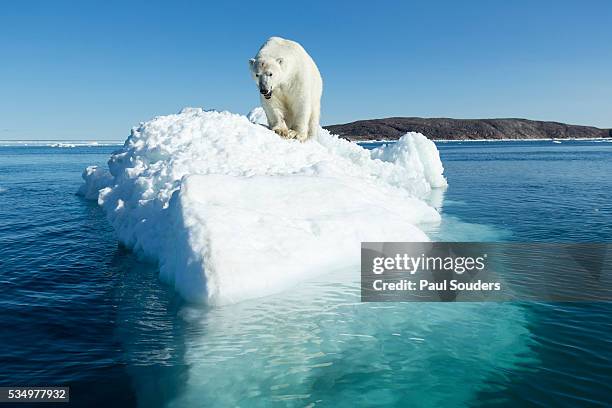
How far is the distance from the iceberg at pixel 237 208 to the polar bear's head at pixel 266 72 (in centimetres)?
90

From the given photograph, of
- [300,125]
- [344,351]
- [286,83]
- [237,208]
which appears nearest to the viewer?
[344,351]

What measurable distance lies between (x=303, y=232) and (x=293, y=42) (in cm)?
597

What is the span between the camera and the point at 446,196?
1522 centimetres

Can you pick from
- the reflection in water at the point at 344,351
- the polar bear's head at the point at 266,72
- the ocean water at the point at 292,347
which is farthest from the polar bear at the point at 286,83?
the reflection in water at the point at 344,351

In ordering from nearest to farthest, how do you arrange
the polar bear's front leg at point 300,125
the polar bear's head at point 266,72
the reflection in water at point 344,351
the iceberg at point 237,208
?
the reflection in water at point 344,351, the iceberg at point 237,208, the polar bear's head at point 266,72, the polar bear's front leg at point 300,125

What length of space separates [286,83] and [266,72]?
4.04 feet

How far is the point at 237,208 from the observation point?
5.77 m

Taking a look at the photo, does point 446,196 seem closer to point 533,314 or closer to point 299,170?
point 299,170

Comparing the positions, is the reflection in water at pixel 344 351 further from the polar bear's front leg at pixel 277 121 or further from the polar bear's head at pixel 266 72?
the polar bear's front leg at pixel 277 121

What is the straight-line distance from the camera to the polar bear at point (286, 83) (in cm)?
871

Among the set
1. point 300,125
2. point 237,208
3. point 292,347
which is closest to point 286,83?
point 300,125

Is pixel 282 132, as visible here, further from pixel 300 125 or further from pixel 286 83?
pixel 286 83

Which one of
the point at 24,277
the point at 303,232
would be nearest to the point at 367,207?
the point at 303,232

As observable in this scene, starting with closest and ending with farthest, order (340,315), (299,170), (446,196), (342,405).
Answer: (342,405) → (340,315) → (299,170) → (446,196)
